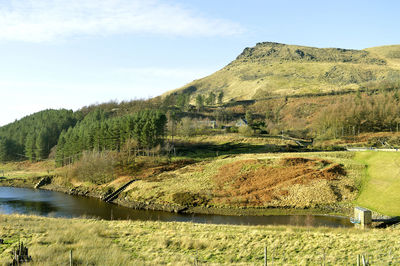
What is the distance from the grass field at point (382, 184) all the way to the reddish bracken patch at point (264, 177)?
16.8ft

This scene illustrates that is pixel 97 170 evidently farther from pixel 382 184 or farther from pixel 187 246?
pixel 382 184

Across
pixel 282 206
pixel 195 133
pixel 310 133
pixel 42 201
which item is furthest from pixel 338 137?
pixel 42 201

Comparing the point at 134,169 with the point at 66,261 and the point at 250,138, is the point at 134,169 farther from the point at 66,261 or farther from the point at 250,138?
the point at 66,261

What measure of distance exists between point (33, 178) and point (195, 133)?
186ft

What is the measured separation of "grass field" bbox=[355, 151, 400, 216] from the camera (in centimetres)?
3931

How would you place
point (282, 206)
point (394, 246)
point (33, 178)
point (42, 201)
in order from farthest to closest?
point (33, 178) → point (42, 201) → point (282, 206) → point (394, 246)

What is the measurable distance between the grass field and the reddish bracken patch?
5.12 m

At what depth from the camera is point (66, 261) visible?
1374cm

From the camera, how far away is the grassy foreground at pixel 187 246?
15.8m

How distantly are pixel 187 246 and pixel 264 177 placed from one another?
3613 centimetres

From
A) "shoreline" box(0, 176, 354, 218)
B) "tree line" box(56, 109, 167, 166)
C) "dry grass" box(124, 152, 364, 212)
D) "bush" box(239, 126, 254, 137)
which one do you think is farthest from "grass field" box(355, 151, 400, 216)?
"tree line" box(56, 109, 167, 166)

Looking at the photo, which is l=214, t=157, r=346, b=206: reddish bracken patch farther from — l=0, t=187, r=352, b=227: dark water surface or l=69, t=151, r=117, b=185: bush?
l=69, t=151, r=117, b=185: bush

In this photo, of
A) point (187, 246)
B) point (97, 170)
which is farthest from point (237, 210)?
point (97, 170)

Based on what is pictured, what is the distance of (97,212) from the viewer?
47.7 meters
